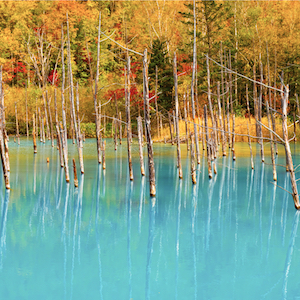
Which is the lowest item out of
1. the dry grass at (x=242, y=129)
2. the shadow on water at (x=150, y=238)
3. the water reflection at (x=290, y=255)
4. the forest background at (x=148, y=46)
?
the water reflection at (x=290, y=255)

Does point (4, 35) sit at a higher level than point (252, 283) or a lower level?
higher

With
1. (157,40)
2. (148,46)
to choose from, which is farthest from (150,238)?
(148,46)

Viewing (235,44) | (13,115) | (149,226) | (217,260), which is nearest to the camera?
(217,260)

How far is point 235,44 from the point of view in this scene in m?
31.0

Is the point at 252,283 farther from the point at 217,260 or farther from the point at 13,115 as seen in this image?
the point at 13,115

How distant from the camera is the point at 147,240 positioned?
7035mm

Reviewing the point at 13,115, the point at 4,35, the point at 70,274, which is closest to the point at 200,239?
the point at 70,274

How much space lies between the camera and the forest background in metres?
27.4

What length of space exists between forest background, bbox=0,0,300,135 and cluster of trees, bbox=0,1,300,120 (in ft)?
0.21

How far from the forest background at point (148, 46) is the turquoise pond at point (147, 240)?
1227 cm

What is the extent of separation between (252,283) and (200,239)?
1.89 metres

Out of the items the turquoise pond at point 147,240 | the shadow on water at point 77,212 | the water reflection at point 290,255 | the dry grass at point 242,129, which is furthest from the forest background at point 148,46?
the water reflection at point 290,255

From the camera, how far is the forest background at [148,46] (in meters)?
27.4

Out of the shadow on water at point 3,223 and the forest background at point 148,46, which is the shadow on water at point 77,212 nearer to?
the shadow on water at point 3,223
